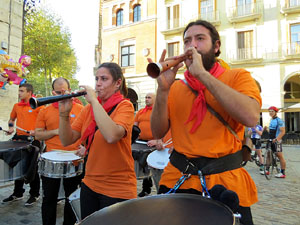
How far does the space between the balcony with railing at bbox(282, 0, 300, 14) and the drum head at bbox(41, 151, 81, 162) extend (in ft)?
64.4

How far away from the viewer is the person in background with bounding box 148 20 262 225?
141 cm

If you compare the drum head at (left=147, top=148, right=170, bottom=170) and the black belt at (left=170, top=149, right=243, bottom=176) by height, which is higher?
the black belt at (left=170, top=149, right=243, bottom=176)

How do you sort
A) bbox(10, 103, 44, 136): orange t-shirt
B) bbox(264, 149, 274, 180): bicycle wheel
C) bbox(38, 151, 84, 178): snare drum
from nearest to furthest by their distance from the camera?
bbox(38, 151, 84, 178): snare drum, bbox(10, 103, 44, 136): orange t-shirt, bbox(264, 149, 274, 180): bicycle wheel

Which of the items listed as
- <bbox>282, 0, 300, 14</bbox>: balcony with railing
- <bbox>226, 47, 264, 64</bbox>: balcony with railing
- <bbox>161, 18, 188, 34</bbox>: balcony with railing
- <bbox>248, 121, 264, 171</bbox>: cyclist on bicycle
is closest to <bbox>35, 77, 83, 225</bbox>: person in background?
<bbox>248, 121, 264, 171</bbox>: cyclist on bicycle

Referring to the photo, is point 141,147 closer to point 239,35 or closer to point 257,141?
point 257,141

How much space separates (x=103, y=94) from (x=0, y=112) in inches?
293

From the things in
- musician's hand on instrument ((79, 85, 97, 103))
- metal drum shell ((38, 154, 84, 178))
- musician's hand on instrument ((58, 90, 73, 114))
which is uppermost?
musician's hand on instrument ((79, 85, 97, 103))

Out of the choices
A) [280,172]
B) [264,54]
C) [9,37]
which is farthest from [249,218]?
[264,54]

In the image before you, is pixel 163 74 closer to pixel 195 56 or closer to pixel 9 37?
pixel 195 56

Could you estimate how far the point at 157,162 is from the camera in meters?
3.74

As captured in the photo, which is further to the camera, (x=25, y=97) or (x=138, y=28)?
(x=138, y=28)

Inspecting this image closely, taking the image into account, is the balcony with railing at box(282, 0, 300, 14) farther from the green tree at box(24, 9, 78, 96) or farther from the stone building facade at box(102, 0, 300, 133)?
the green tree at box(24, 9, 78, 96)

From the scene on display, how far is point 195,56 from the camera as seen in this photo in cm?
146

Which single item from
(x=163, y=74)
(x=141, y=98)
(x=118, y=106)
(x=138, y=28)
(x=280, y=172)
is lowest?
(x=280, y=172)
